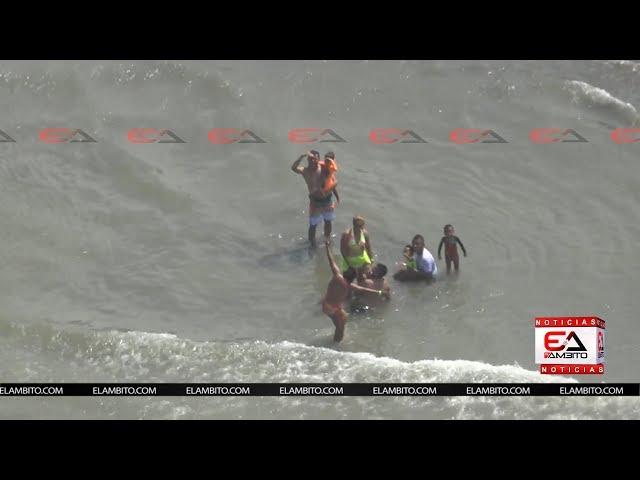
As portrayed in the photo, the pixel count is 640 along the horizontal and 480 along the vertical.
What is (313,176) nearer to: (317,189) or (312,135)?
(317,189)

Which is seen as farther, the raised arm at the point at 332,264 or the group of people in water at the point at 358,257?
the group of people in water at the point at 358,257

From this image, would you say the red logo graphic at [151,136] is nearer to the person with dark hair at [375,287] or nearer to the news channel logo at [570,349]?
the person with dark hair at [375,287]

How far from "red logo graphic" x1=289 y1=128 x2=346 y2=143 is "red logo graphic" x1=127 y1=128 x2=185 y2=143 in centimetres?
207

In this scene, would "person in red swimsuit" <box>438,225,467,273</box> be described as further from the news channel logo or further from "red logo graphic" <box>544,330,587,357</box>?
"red logo graphic" <box>544,330,587,357</box>

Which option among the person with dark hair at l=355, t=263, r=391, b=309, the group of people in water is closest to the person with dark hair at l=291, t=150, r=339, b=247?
the group of people in water

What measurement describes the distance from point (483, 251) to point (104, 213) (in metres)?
6.22

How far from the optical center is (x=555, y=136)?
53.2ft

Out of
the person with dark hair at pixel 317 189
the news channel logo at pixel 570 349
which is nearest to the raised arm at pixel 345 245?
the person with dark hair at pixel 317 189

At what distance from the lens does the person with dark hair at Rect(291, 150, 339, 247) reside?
13445 millimetres

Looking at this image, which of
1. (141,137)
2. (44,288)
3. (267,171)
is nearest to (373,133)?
(267,171)

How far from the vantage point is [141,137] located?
16.3 meters

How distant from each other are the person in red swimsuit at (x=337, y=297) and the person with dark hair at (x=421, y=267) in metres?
1.21

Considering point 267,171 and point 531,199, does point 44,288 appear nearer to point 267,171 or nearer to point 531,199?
point 267,171

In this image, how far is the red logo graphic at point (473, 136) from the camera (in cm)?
1620
